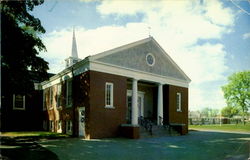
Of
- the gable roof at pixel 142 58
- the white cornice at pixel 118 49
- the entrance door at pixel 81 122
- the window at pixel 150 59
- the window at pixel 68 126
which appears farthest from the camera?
the window at pixel 150 59

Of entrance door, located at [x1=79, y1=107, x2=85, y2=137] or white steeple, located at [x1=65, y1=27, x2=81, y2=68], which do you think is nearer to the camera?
entrance door, located at [x1=79, y1=107, x2=85, y2=137]

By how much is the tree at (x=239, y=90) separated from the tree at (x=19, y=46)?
5124cm

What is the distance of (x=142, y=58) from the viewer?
2080 cm

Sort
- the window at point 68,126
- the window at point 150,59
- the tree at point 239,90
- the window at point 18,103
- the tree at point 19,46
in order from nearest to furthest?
the tree at point 19,46 → the window at point 68,126 → the window at point 150,59 → the window at point 18,103 → the tree at point 239,90

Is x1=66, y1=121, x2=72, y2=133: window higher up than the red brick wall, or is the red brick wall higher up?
the red brick wall

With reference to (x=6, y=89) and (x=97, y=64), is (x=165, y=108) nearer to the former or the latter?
(x=97, y=64)

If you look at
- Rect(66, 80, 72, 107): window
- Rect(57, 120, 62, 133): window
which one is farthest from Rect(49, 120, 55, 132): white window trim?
Rect(66, 80, 72, 107): window

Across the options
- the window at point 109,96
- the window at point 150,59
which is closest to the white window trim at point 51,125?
the window at point 109,96

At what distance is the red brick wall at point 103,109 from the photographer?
16969 mm

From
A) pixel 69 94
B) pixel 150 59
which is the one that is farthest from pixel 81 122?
pixel 150 59

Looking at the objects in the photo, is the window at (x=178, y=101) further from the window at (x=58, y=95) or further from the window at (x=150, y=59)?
the window at (x=58, y=95)

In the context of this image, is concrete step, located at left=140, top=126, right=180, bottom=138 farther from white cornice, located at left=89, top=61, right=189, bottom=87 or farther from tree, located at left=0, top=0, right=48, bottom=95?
tree, located at left=0, top=0, right=48, bottom=95

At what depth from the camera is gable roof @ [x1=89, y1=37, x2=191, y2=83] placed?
18438 mm

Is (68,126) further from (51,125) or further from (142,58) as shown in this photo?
(142,58)
